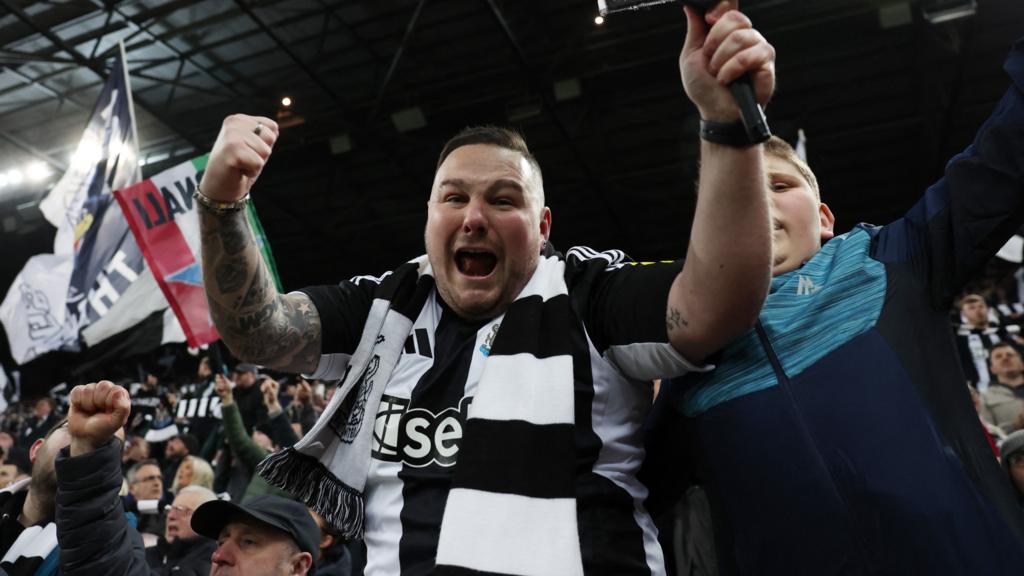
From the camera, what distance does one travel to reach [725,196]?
1.19 meters

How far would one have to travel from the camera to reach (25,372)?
14.6 metres

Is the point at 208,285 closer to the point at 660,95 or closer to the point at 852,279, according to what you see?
the point at 852,279

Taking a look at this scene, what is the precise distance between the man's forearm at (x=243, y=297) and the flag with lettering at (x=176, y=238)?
289cm

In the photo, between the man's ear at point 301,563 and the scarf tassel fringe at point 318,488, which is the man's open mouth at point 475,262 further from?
the man's ear at point 301,563

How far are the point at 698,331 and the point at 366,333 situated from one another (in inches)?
28.2

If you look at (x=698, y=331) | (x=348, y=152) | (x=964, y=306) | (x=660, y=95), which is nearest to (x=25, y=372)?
(x=348, y=152)

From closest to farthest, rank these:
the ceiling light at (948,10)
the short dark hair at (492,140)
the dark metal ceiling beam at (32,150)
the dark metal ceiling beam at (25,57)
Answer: the short dark hair at (492,140) < the ceiling light at (948,10) < the dark metal ceiling beam at (25,57) < the dark metal ceiling beam at (32,150)

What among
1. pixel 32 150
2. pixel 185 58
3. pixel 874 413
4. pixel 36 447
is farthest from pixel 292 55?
pixel 874 413

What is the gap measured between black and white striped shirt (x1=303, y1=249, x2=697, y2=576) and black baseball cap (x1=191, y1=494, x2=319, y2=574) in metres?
1.39

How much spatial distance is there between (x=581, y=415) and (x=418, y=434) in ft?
1.07

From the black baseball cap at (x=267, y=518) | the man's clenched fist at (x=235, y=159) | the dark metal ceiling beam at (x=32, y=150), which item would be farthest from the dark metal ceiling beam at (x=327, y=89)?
the man's clenched fist at (x=235, y=159)

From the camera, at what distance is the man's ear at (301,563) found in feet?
9.20

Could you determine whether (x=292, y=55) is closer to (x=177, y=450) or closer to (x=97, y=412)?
(x=177, y=450)

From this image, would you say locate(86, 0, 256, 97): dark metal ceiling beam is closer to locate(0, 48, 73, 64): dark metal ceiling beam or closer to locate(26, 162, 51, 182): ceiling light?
locate(0, 48, 73, 64): dark metal ceiling beam
